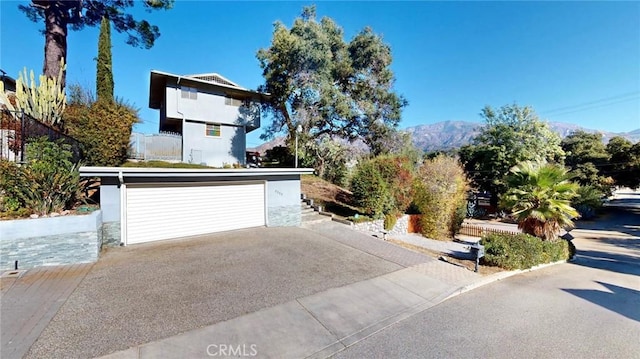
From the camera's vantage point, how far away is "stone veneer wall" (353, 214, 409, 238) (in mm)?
11477

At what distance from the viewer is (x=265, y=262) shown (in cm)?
647

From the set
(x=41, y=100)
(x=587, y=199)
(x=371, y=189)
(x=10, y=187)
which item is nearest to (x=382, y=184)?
(x=371, y=189)

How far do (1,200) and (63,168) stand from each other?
1274 millimetres

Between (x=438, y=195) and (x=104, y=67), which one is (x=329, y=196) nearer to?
(x=438, y=195)

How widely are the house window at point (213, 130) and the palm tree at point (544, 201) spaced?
1665cm

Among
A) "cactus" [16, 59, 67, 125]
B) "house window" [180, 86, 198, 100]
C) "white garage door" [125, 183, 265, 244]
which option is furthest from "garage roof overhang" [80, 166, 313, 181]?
"house window" [180, 86, 198, 100]

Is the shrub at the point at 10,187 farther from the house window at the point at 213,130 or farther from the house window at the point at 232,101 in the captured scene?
the house window at the point at 232,101

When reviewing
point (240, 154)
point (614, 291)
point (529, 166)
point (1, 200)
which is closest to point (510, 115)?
point (529, 166)

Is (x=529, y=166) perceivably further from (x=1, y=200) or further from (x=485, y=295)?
(x=1, y=200)

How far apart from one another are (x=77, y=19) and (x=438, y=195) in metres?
21.5

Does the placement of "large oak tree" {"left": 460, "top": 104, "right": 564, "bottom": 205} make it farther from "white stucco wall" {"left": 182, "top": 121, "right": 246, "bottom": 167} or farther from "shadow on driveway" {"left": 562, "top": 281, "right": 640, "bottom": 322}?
"white stucco wall" {"left": 182, "top": 121, "right": 246, "bottom": 167}

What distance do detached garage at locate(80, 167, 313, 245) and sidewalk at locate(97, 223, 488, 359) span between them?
529cm

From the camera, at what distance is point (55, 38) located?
42.5 ft

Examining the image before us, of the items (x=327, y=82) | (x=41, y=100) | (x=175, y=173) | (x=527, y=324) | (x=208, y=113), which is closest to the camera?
(x=527, y=324)
